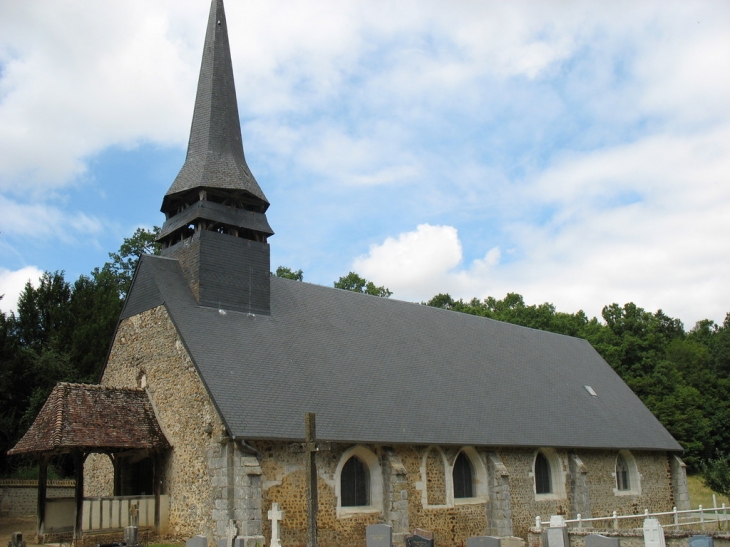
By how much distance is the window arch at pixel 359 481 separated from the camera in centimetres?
1612

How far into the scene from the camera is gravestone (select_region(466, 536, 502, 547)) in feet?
41.0

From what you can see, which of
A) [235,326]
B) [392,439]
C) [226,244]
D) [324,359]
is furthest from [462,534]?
[226,244]

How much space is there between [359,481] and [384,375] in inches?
136

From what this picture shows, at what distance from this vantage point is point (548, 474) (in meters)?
20.8

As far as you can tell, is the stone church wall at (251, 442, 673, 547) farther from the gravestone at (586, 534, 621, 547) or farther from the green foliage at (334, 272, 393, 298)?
the green foliage at (334, 272, 393, 298)

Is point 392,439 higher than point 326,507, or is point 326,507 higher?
point 392,439

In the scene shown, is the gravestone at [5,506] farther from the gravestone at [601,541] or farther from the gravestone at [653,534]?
the gravestone at [653,534]

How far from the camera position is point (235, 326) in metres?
17.8

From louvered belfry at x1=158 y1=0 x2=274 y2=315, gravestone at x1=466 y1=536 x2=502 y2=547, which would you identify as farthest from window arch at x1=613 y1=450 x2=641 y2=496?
louvered belfry at x1=158 y1=0 x2=274 y2=315

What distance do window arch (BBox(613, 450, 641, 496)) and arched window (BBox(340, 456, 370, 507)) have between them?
10116 millimetres

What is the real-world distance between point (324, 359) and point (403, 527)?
468 cm

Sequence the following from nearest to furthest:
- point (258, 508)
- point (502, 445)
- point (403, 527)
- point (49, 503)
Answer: point (258, 508)
point (49, 503)
point (403, 527)
point (502, 445)

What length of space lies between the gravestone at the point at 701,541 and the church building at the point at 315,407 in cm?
618

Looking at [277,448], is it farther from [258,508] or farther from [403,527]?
[403,527]
